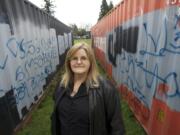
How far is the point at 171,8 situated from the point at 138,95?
88.2 inches

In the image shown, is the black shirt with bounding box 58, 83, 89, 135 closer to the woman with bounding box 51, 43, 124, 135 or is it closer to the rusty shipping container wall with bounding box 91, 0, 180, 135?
the woman with bounding box 51, 43, 124, 135

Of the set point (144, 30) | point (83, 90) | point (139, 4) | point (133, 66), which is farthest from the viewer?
point (133, 66)

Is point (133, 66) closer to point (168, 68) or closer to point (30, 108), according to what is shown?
point (168, 68)

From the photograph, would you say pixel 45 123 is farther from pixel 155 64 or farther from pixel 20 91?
pixel 155 64

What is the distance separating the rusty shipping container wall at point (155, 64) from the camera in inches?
118

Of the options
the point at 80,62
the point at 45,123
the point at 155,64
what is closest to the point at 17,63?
the point at 45,123

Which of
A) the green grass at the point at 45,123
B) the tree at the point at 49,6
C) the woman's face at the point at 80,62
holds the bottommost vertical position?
the green grass at the point at 45,123

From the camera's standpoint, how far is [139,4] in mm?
4742

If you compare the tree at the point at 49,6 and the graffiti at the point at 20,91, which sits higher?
the tree at the point at 49,6

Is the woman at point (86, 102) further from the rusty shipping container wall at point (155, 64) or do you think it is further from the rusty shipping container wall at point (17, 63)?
the rusty shipping container wall at point (17, 63)

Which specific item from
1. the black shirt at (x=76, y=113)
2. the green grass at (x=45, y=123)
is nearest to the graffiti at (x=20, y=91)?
the green grass at (x=45, y=123)

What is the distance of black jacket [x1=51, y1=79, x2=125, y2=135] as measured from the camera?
2057mm

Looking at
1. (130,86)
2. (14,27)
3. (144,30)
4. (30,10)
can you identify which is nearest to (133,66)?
(130,86)

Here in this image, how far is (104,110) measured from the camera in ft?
6.96
